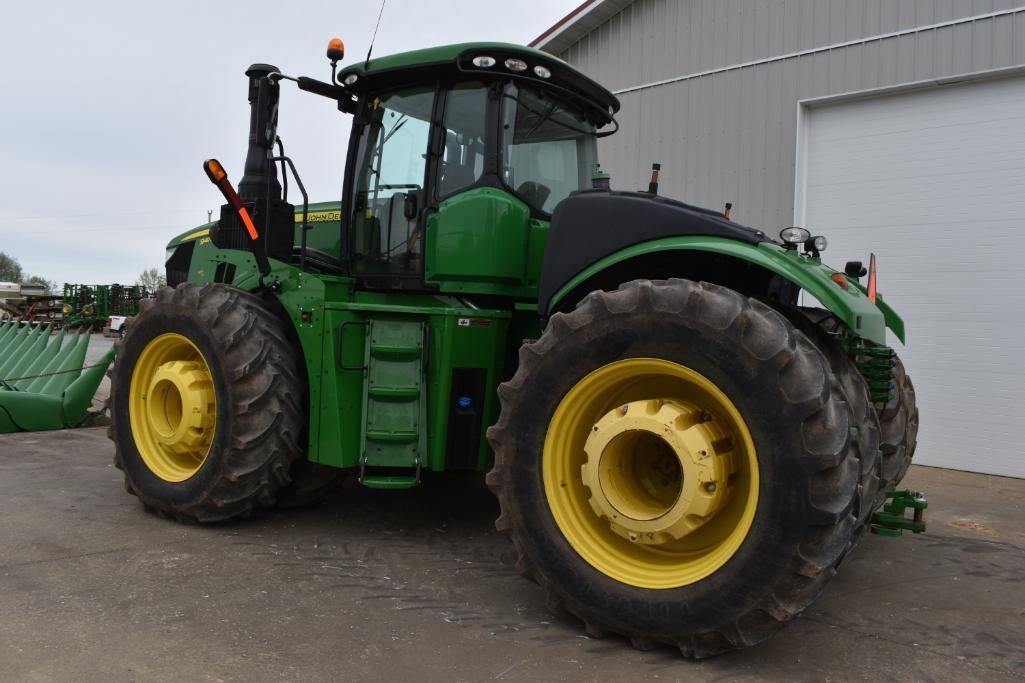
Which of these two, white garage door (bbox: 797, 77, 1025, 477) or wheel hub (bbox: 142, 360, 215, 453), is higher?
white garage door (bbox: 797, 77, 1025, 477)

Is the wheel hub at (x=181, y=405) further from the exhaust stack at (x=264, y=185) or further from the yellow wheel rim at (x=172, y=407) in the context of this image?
the exhaust stack at (x=264, y=185)

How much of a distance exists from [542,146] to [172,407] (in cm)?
287

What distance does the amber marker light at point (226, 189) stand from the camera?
4.84 meters

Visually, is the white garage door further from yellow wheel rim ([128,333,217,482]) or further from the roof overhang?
yellow wheel rim ([128,333,217,482])

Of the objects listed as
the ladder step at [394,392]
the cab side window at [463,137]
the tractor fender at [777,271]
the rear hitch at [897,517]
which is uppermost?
the cab side window at [463,137]

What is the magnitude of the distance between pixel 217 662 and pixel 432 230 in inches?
99.9

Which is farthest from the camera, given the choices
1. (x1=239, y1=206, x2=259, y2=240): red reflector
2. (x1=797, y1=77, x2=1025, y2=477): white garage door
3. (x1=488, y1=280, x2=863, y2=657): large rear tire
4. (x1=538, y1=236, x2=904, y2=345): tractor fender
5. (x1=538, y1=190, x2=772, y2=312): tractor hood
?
(x1=797, y1=77, x2=1025, y2=477): white garage door

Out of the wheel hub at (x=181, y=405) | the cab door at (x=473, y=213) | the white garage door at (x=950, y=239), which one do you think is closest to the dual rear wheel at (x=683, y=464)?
the cab door at (x=473, y=213)

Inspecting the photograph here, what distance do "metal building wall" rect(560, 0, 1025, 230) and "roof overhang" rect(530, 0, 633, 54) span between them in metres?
0.09

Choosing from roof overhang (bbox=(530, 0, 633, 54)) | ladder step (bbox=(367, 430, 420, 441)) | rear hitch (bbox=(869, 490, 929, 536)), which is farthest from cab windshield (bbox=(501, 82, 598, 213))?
roof overhang (bbox=(530, 0, 633, 54))

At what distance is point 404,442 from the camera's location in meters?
4.43

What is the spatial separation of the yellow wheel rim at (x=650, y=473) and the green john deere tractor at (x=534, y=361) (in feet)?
0.03

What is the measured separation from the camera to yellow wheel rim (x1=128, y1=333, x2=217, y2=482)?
4895mm

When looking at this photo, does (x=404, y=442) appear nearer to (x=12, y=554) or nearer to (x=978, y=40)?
(x=12, y=554)
